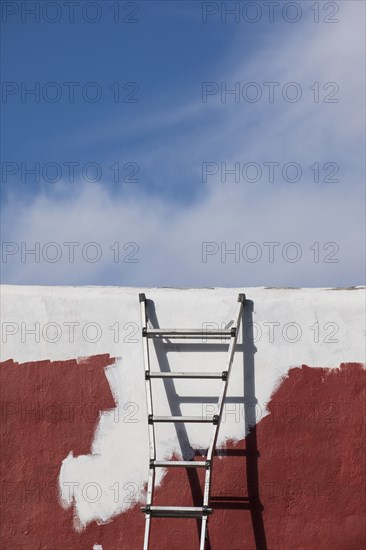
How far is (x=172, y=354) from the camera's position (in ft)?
18.6

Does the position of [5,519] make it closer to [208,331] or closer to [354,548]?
[208,331]

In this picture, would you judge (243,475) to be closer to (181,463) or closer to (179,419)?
(181,463)

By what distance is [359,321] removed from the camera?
18.4 ft

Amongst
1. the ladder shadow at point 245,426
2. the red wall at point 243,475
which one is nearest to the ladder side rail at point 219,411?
the ladder shadow at point 245,426

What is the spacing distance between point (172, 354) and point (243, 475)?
949 mm

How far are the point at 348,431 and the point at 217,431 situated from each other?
899 mm

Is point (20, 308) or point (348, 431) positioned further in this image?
point (20, 308)

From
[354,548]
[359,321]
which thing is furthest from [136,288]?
[354,548]

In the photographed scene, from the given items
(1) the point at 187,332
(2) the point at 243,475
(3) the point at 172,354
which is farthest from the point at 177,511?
(1) the point at 187,332

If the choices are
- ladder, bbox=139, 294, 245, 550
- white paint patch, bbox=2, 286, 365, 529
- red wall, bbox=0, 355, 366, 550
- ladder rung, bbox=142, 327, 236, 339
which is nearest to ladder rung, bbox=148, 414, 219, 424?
ladder, bbox=139, 294, 245, 550

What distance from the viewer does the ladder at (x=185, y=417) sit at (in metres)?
5.18

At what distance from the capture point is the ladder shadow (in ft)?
17.9

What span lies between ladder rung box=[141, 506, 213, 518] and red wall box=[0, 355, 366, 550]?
0.26 m

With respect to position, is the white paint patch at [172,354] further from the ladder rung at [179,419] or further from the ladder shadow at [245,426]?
the ladder rung at [179,419]
